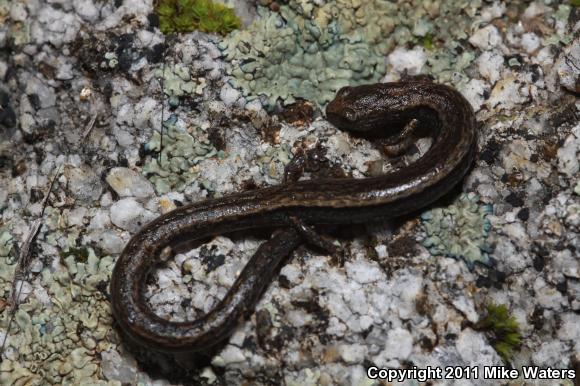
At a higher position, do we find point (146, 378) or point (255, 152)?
point (255, 152)

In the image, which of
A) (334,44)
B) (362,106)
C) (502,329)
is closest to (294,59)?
(334,44)

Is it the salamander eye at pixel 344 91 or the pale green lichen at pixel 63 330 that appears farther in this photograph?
the salamander eye at pixel 344 91

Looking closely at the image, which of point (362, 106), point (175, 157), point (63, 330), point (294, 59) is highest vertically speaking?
point (294, 59)

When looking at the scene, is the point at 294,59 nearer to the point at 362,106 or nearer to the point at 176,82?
the point at 362,106

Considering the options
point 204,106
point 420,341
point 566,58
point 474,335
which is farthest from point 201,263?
point 566,58

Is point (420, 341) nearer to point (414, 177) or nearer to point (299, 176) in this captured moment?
point (414, 177)

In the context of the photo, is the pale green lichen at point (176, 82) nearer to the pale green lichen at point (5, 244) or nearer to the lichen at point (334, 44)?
the lichen at point (334, 44)

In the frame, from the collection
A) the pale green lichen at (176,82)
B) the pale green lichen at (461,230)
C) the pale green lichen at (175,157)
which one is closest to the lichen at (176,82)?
the pale green lichen at (176,82)
